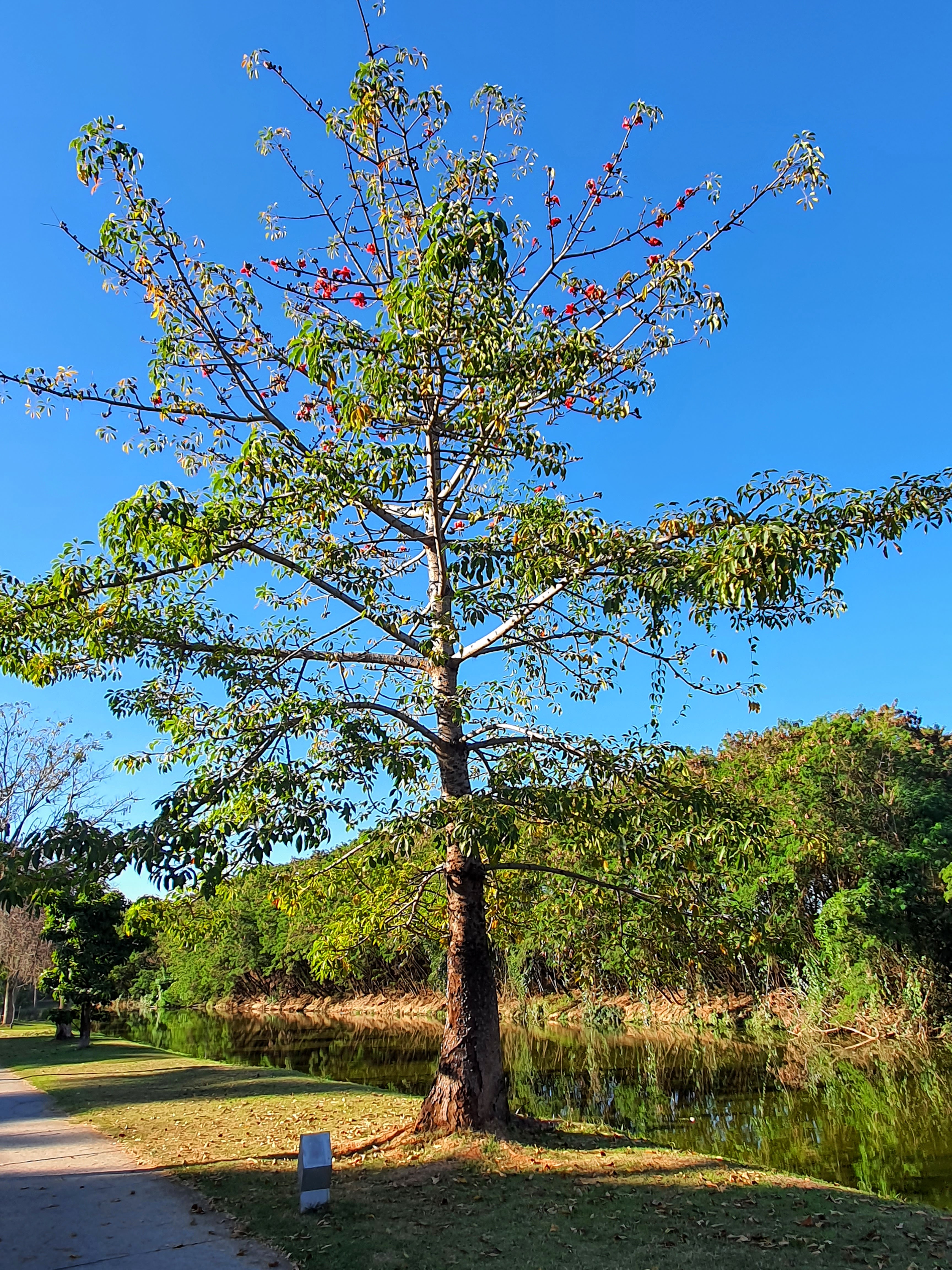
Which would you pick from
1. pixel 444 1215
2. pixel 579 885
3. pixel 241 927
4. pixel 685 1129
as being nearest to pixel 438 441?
pixel 579 885

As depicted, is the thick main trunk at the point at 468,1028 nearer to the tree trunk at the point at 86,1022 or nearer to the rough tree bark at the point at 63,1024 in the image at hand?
the tree trunk at the point at 86,1022

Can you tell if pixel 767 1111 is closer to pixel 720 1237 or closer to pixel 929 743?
pixel 720 1237

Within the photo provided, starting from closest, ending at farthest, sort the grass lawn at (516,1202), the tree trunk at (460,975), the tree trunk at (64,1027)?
1. the grass lawn at (516,1202)
2. the tree trunk at (460,975)
3. the tree trunk at (64,1027)

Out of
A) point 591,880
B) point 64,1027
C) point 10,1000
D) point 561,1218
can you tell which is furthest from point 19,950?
point 561,1218

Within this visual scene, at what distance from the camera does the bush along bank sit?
29.9ft

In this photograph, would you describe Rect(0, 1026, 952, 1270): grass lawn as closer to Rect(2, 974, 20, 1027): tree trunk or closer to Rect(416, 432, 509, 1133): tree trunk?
Rect(416, 432, 509, 1133): tree trunk

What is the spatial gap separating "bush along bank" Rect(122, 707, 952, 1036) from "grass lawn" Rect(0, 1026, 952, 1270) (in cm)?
191

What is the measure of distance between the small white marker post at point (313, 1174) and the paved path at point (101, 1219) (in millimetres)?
591

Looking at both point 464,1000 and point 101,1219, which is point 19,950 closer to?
point 464,1000

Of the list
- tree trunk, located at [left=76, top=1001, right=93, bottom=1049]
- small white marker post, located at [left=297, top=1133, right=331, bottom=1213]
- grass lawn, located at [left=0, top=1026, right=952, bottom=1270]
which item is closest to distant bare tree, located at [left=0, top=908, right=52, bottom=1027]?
tree trunk, located at [left=76, top=1001, right=93, bottom=1049]

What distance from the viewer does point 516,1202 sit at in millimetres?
7051

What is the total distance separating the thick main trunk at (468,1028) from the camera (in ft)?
29.6

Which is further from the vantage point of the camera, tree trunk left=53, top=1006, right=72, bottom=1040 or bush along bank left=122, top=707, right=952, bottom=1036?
tree trunk left=53, top=1006, right=72, bottom=1040

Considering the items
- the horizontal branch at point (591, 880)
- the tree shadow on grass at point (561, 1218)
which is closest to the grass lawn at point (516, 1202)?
the tree shadow on grass at point (561, 1218)
